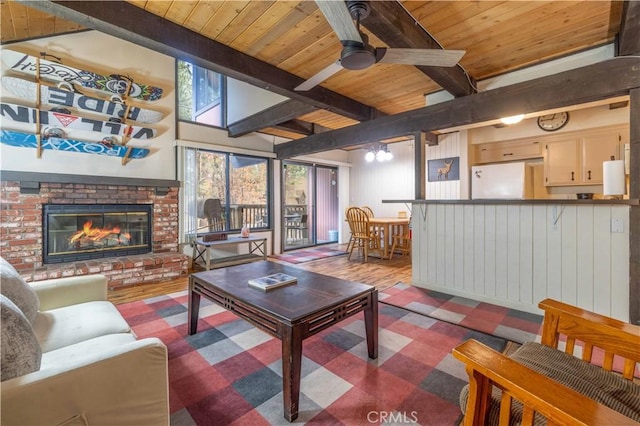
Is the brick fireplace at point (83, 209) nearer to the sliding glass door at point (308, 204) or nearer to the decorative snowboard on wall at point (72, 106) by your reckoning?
the decorative snowboard on wall at point (72, 106)

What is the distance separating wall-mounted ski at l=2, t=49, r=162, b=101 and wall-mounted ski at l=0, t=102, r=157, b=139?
0.41 m

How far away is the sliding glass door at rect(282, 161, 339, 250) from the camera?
22.1 feet

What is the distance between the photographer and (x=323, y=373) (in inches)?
74.4

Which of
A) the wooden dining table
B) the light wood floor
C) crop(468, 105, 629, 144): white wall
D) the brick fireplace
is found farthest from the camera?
the wooden dining table

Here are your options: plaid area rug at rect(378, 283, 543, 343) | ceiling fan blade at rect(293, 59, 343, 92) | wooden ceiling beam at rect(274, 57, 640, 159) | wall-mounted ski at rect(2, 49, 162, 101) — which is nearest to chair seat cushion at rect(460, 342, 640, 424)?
plaid area rug at rect(378, 283, 543, 343)

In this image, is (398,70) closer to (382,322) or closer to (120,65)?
(382,322)

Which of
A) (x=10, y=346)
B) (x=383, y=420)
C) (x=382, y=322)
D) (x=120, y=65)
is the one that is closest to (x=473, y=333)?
(x=382, y=322)

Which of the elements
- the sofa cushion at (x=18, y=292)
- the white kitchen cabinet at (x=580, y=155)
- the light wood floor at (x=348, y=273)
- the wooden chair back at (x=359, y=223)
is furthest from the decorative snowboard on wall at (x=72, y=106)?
the white kitchen cabinet at (x=580, y=155)

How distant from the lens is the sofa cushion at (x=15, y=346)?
0.98m

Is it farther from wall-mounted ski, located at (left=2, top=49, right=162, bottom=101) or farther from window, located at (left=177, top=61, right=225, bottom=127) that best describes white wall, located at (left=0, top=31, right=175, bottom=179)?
window, located at (left=177, top=61, right=225, bottom=127)

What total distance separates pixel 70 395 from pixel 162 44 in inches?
89.0

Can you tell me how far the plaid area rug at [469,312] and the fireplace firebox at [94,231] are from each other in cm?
358

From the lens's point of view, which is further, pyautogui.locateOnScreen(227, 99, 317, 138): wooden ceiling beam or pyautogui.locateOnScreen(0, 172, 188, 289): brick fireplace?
pyautogui.locateOnScreen(227, 99, 317, 138): wooden ceiling beam

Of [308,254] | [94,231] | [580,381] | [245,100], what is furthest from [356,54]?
[308,254]
